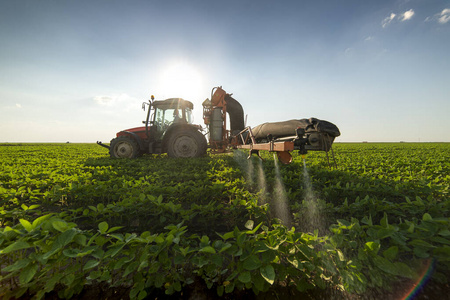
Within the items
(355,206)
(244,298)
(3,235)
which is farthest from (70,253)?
(355,206)

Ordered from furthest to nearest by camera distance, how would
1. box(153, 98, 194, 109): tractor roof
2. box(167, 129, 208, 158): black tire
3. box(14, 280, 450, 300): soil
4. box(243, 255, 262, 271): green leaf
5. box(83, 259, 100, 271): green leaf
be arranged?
box(153, 98, 194, 109): tractor roof, box(167, 129, 208, 158): black tire, box(14, 280, 450, 300): soil, box(243, 255, 262, 271): green leaf, box(83, 259, 100, 271): green leaf

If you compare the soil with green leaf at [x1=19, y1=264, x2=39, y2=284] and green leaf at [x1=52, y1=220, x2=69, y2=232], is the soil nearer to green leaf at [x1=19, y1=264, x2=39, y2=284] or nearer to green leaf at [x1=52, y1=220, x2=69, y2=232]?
green leaf at [x1=19, y1=264, x2=39, y2=284]

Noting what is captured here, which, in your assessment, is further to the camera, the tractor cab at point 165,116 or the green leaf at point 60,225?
the tractor cab at point 165,116

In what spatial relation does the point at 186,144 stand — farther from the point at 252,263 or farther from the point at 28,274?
the point at 252,263

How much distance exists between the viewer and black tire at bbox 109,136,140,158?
840 cm

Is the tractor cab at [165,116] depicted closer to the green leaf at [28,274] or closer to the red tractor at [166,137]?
the red tractor at [166,137]

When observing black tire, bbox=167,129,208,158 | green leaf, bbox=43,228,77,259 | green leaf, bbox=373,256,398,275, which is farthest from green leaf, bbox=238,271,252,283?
black tire, bbox=167,129,208,158

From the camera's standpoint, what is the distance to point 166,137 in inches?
320

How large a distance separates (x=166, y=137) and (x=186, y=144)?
95cm

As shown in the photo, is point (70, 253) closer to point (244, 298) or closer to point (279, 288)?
point (244, 298)

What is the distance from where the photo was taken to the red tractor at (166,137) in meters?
7.99

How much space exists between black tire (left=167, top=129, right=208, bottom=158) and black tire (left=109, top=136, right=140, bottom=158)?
1673 mm

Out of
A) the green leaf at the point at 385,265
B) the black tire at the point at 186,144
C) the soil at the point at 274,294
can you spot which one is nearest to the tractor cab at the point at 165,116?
the black tire at the point at 186,144

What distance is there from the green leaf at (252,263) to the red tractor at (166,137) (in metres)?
6.86
